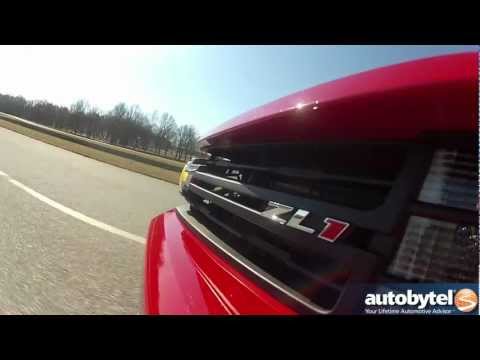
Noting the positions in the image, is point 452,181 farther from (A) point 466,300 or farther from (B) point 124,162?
(B) point 124,162

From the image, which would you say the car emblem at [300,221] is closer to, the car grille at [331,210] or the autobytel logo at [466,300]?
the car grille at [331,210]

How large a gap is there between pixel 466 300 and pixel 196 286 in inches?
34.7

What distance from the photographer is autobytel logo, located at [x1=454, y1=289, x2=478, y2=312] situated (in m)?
0.68

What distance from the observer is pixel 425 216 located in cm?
74

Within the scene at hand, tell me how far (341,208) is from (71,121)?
93.7 metres

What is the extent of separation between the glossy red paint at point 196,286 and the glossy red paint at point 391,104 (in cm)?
67

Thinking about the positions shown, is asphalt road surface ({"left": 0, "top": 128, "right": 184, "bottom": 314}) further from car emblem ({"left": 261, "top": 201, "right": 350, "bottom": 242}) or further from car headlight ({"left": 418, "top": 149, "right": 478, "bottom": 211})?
car headlight ({"left": 418, "top": 149, "right": 478, "bottom": 211})

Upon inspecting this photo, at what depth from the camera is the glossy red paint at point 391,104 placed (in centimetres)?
63

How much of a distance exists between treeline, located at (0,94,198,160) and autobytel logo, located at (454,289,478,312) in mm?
74743

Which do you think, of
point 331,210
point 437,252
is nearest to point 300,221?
point 331,210

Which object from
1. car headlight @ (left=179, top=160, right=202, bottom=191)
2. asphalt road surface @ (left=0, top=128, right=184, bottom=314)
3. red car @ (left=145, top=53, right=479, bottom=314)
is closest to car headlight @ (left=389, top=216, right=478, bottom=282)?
red car @ (left=145, top=53, right=479, bottom=314)

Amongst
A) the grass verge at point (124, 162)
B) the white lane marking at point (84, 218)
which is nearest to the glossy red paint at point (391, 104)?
the white lane marking at point (84, 218)

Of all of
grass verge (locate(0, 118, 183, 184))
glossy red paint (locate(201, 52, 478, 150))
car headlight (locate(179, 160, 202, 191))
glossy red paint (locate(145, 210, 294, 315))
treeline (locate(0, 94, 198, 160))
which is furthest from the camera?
treeline (locate(0, 94, 198, 160))
